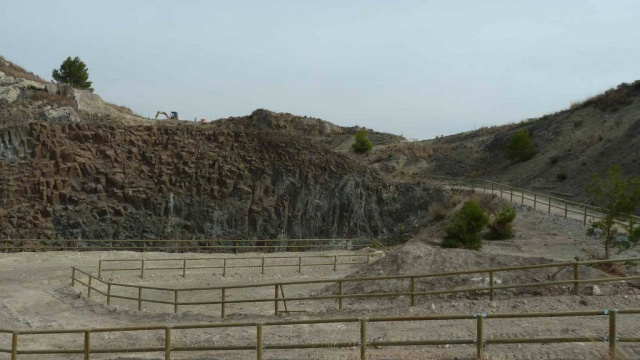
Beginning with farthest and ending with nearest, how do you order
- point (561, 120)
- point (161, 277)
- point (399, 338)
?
point (561, 120), point (161, 277), point (399, 338)

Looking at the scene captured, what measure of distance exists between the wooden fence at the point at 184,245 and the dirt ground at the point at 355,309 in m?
3.62

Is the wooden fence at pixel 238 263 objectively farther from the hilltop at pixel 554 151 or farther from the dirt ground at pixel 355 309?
the hilltop at pixel 554 151

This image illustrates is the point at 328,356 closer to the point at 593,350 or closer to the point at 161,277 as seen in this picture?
the point at 593,350

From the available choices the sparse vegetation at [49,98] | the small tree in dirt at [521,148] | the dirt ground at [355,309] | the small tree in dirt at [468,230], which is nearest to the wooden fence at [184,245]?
the dirt ground at [355,309]

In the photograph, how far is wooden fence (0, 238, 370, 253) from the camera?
34.9m

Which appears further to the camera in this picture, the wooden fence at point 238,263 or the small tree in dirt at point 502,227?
the small tree in dirt at point 502,227

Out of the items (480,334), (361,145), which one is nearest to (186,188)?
(361,145)

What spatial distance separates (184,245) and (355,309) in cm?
2465

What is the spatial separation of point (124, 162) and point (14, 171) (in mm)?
7076

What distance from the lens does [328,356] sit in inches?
426

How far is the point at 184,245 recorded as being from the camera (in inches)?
1567

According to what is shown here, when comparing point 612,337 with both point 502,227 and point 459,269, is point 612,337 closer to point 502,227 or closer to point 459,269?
point 459,269

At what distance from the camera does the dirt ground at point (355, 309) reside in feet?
37.6

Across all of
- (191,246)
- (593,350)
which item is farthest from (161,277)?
(593,350)
